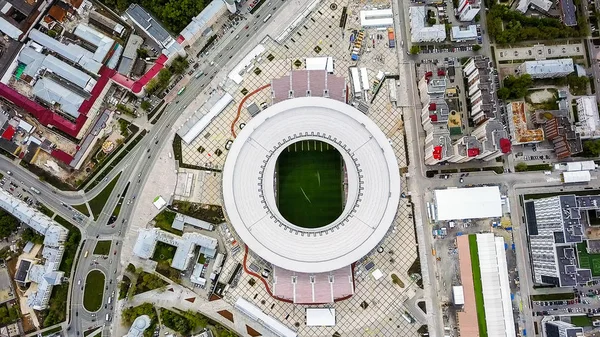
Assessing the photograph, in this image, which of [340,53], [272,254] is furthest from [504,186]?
[272,254]

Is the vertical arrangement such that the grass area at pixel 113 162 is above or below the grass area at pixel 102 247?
above

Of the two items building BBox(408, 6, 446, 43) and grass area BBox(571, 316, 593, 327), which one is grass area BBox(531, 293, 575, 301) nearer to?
grass area BBox(571, 316, 593, 327)

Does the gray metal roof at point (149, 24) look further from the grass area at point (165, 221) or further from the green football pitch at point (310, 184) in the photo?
the grass area at point (165, 221)

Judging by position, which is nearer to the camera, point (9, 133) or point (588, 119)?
point (588, 119)

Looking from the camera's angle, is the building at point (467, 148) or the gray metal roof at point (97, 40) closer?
the building at point (467, 148)

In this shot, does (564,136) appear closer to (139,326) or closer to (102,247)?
(139,326)

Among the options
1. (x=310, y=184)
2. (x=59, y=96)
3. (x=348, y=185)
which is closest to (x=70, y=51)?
(x=59, y=96)

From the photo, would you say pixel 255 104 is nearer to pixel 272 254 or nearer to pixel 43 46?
pixel 272 254

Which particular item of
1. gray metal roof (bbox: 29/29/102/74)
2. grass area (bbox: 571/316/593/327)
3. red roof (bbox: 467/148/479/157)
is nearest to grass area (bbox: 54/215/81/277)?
Answer: gray metal roof (bbox: 29/29/102/74)

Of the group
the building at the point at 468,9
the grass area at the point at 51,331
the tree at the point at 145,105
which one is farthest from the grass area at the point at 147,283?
the building at the point at 468,9
